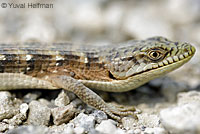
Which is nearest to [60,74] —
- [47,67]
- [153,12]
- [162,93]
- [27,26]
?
[47,67]

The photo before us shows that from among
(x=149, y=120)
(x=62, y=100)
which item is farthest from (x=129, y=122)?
(x=62, y=100)

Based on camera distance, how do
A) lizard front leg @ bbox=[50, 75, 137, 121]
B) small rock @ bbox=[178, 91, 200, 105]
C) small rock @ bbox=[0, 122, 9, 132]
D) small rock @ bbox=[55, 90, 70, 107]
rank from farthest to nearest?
small rock @ bbox=[178, 91, 200, 105] < small rock @ bbox=[55, 90, 70, 107] < lizard front leg @ bbox=[50, 75, 137, 121] < small rock @ bbox=[0, 122, 9, 132]

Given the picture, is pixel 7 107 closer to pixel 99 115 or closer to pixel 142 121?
pixel 99 115

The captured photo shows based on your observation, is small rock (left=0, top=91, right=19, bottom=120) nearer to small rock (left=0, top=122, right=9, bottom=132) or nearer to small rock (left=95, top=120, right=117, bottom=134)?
small rock (left=0, top=122, right=9, bottom=132)

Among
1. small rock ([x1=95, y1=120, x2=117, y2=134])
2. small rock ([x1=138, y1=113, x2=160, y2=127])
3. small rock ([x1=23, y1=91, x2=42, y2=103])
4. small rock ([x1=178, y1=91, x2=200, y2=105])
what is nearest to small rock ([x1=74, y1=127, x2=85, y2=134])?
small rock ([x1=95, y1=120, x2=117, y2=134])

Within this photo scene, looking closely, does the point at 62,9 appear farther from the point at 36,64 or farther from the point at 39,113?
the point at 39,113

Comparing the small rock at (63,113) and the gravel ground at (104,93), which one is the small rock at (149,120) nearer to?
the gravel ground at (104,93)

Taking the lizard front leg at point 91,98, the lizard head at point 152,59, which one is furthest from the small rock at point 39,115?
the lizard head at point 152,59
